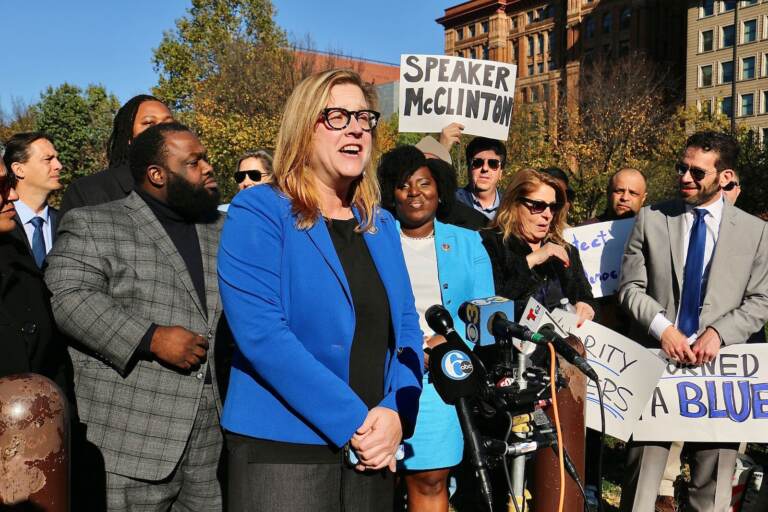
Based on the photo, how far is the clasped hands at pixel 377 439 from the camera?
2.04m

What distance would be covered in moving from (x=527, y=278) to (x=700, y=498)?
1540 millimetres

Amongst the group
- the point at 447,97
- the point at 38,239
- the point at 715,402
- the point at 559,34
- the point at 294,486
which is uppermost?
the point at 559,34

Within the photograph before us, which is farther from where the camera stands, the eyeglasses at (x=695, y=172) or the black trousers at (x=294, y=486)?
the eyeglasses at (x=695, y=172)

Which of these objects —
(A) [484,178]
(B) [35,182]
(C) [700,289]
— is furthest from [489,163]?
(B) [35,182]

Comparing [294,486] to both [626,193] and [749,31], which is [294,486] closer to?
[626,193]

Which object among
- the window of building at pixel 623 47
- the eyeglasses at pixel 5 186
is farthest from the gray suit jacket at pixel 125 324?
the window of building at pixel 623 47

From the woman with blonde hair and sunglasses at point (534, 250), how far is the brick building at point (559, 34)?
1824 inches

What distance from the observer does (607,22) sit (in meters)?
67.1

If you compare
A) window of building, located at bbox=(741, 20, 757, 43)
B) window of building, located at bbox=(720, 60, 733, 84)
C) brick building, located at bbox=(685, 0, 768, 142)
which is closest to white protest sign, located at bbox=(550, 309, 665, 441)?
brick building, located at bbox=(685, 0, 768, 142)

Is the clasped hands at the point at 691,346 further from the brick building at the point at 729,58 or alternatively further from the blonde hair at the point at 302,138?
the brick building at the point at 729,58

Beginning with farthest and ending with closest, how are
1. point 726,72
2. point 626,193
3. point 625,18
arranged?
point 625,18
point 726,72
point 626,193

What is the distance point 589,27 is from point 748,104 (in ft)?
65.6

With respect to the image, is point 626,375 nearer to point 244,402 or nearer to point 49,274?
point 244,402

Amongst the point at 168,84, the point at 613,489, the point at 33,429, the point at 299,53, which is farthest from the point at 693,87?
the point at 33,429
